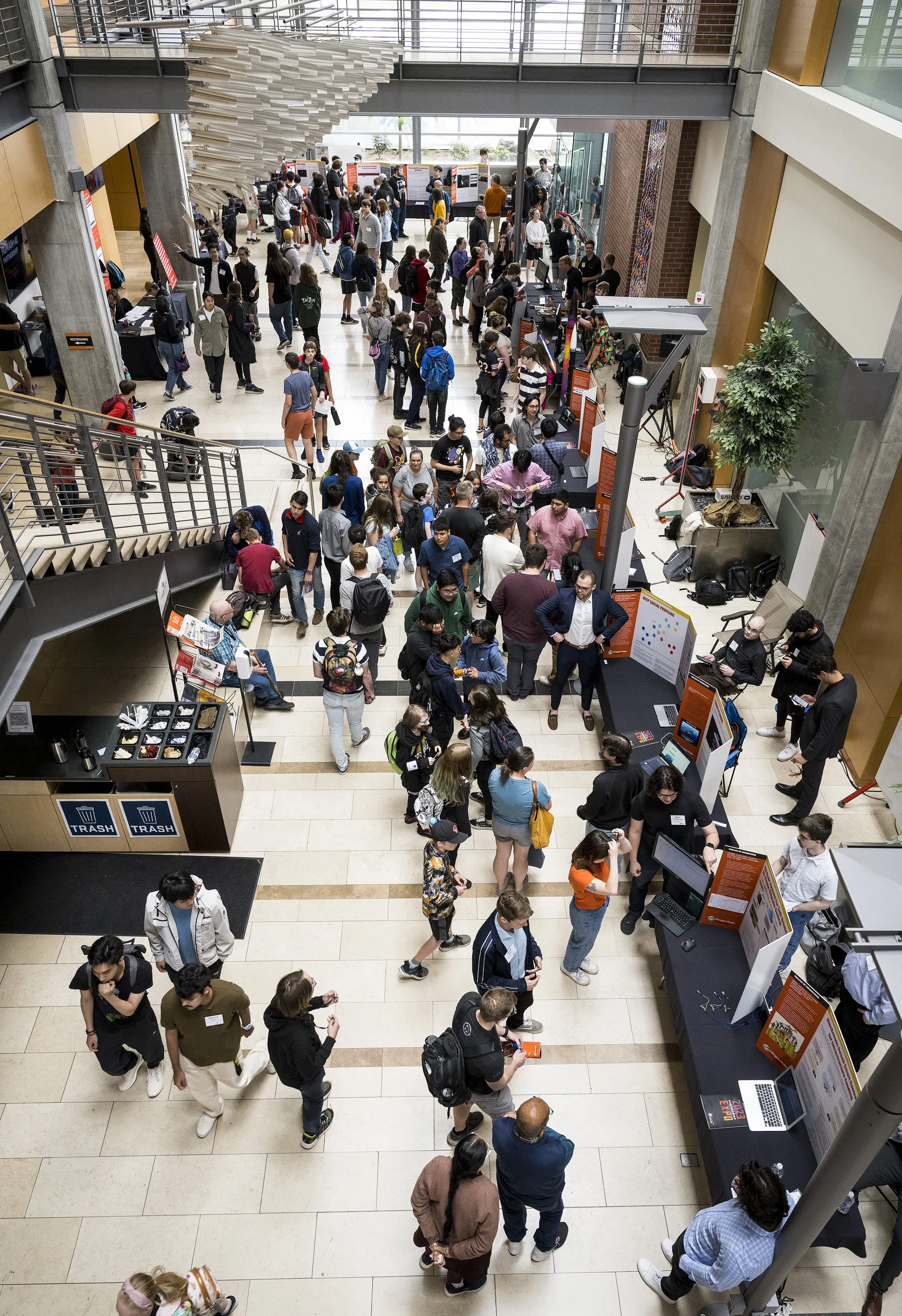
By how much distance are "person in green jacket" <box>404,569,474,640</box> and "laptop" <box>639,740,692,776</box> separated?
173 centimetres

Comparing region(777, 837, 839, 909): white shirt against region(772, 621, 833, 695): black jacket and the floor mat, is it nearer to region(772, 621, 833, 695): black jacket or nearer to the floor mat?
region(772, 621, 833, 695): black jacket

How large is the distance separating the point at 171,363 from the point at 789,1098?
1264cm

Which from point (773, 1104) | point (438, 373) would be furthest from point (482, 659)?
point (438, 373)

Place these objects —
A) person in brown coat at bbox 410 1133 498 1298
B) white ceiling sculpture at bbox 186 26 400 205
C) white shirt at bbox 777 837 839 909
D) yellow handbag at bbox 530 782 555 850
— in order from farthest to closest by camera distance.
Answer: yellow handbag at bbox 530 782 555 850, white shirt at bbox 777 837 839 909, person in brown coat at bbox 410 1133 498 1298, white ceiling sculpture at bbox 186 26 400 205

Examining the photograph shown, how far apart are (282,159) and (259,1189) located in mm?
4819

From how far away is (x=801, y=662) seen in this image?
729cm

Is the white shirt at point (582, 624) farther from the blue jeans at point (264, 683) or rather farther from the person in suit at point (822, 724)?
the blue jeans at point (264, 683)

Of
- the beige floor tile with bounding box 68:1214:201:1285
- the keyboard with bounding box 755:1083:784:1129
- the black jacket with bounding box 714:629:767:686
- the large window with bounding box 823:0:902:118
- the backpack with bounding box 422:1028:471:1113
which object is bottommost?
the beige floor tile with bounding box 68:1214:201:1285

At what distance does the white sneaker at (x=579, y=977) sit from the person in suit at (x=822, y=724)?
2.29m

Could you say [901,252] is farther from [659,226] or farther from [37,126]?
[37,126]

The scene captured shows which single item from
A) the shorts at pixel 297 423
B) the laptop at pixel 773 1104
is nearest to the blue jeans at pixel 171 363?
the shorts at pixel 297 423

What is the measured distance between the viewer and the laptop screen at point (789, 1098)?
15.4 feet

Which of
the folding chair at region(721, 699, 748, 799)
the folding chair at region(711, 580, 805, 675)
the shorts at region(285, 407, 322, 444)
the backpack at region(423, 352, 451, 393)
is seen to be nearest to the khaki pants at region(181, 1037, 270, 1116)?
the folding chair at region(721, 699, 748, 799)

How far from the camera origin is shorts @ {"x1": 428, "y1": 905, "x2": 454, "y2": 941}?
5738 mm
